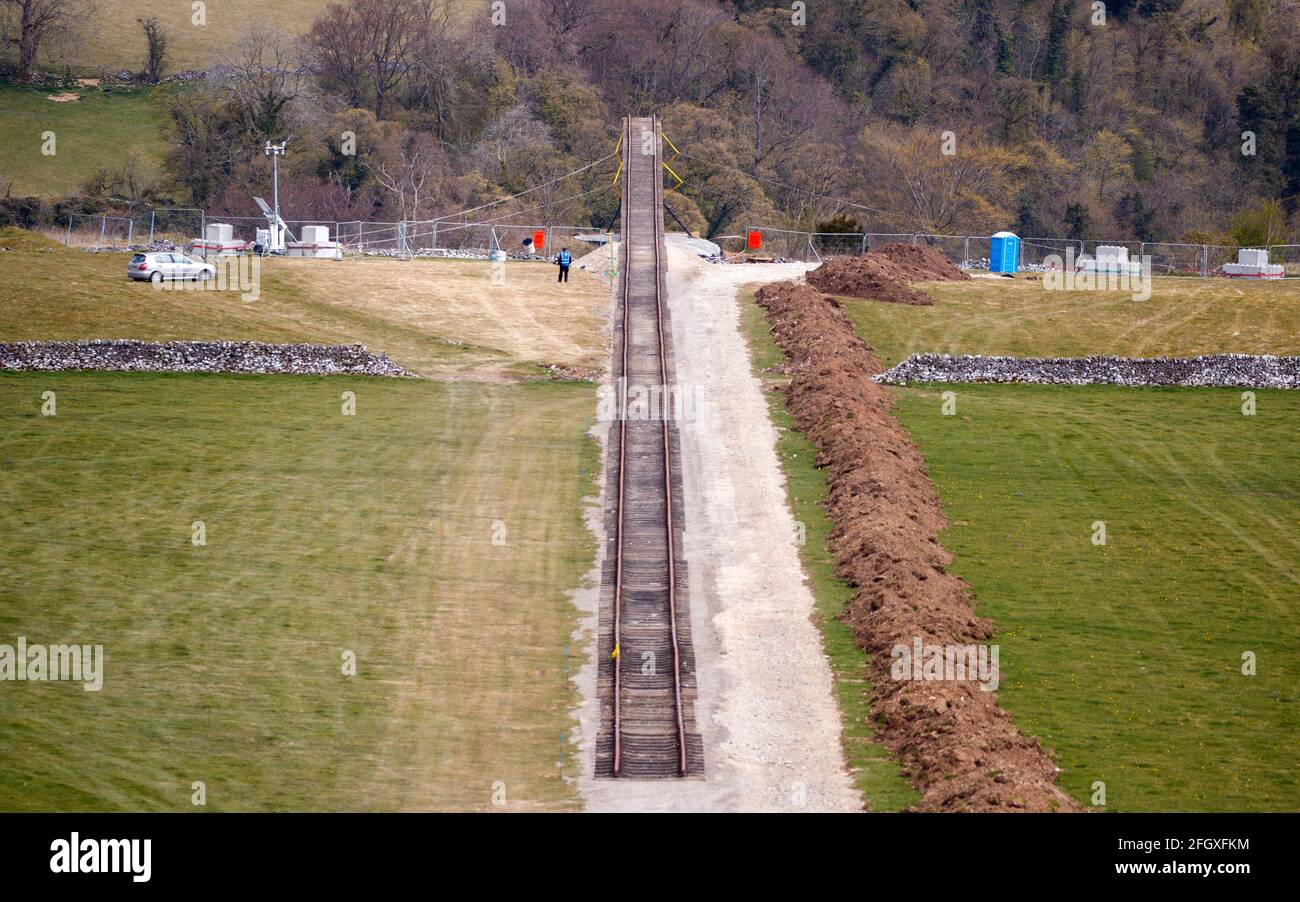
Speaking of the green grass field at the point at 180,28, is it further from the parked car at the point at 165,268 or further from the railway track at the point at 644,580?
the railway track at the point at 644,580

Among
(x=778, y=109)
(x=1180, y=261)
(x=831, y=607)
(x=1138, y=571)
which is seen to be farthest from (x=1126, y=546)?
(x=778, y=109)

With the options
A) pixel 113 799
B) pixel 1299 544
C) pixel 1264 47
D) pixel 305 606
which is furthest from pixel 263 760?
pixel 1264 47

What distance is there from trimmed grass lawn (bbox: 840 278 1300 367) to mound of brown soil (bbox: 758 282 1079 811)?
2.89 metres

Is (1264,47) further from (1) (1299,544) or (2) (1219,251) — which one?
(1) (1299,544)

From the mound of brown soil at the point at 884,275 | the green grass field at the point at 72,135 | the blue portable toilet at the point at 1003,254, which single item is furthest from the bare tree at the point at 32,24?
the blue portable toilet at the point at 1003,254

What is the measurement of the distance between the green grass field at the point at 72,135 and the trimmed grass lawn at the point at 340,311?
3944 centimetres

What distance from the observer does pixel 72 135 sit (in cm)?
10538

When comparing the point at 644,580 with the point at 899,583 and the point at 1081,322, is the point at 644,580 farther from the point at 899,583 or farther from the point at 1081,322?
the point at 1081,322

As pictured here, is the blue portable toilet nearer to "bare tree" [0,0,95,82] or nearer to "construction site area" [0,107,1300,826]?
"construction site area" [0,107,1300,826]

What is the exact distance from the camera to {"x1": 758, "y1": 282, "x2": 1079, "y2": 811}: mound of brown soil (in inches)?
993

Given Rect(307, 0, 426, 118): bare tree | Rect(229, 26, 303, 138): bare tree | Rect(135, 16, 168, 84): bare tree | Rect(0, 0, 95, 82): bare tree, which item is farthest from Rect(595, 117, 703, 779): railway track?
Rect(0, 0, 95, 82): bare tree

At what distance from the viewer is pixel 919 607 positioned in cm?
3222

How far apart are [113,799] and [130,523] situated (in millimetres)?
14063

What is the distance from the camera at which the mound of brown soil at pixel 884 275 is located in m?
59.6
